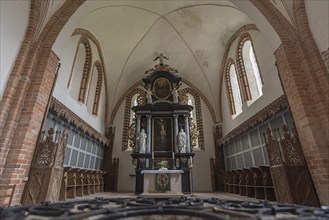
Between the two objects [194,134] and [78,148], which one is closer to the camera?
[78,148]

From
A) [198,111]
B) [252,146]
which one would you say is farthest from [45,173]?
[198,111]

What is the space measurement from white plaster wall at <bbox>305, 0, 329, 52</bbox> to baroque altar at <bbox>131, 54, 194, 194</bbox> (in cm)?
597

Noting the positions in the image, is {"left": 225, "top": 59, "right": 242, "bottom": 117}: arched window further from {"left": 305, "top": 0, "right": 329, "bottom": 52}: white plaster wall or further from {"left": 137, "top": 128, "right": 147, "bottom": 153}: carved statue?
{"left": 305, "top": 0, "right": 329, "bottom": 52}: white plaster wall

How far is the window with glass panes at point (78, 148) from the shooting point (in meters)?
6.77

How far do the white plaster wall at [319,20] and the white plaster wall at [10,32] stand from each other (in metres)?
6.14

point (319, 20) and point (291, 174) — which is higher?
point (319, 20)

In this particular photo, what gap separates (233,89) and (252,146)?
12.5 feet

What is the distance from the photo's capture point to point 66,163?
282 inches

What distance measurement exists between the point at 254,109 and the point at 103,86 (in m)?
8.42

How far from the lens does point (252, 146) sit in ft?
26.2

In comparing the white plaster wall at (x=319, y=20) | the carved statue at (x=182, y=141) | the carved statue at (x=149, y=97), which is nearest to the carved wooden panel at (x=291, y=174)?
the white plaster wall at (x=319, y=20)

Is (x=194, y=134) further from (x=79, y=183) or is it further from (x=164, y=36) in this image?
(x=79, y=183)

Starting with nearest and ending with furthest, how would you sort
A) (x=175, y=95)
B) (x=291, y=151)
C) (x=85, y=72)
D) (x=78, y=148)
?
1. (x=291, y=151)
2. (x=78, y=148)
3. (x=85, y=72)
4. (x=175, y=95)

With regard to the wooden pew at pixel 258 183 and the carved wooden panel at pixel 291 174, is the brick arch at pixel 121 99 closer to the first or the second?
the wooden pew at pixel 258 183
